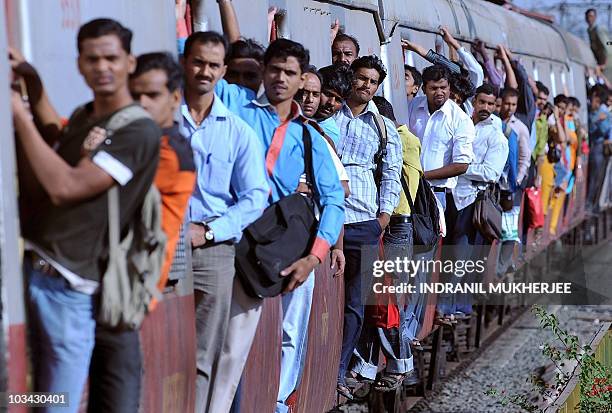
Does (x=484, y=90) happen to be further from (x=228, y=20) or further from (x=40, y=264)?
(x=40, y=264)

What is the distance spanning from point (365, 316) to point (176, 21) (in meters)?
3.49

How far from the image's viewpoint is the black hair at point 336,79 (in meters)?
7.39

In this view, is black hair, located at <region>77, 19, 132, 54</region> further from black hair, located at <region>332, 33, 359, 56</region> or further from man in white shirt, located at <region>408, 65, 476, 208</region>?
man in white shirt, located at <region>408, 65, 476, 208</region>

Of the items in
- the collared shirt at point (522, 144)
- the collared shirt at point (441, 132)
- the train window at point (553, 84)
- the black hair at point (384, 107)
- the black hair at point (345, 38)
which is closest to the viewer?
the black hair at point (345, 38)

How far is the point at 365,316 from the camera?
27.5 feet

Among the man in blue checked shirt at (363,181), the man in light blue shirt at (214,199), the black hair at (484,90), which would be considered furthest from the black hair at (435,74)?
the man in light blue shirt at (214,199)

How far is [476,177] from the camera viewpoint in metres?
10.8

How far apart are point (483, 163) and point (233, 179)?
579 centimetres

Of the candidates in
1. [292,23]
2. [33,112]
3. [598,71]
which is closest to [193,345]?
[33,112]

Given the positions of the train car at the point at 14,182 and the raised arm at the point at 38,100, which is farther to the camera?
the raised arm at the point at 38,100

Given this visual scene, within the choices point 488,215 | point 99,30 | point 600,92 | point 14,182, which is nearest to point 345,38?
point 488,215

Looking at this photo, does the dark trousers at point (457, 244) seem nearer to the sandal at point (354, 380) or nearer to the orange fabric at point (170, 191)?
the sandal at point (354, 380)

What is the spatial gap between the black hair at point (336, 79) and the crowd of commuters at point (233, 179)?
0.01 metres

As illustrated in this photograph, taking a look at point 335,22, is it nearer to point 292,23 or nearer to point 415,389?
point 292,23
